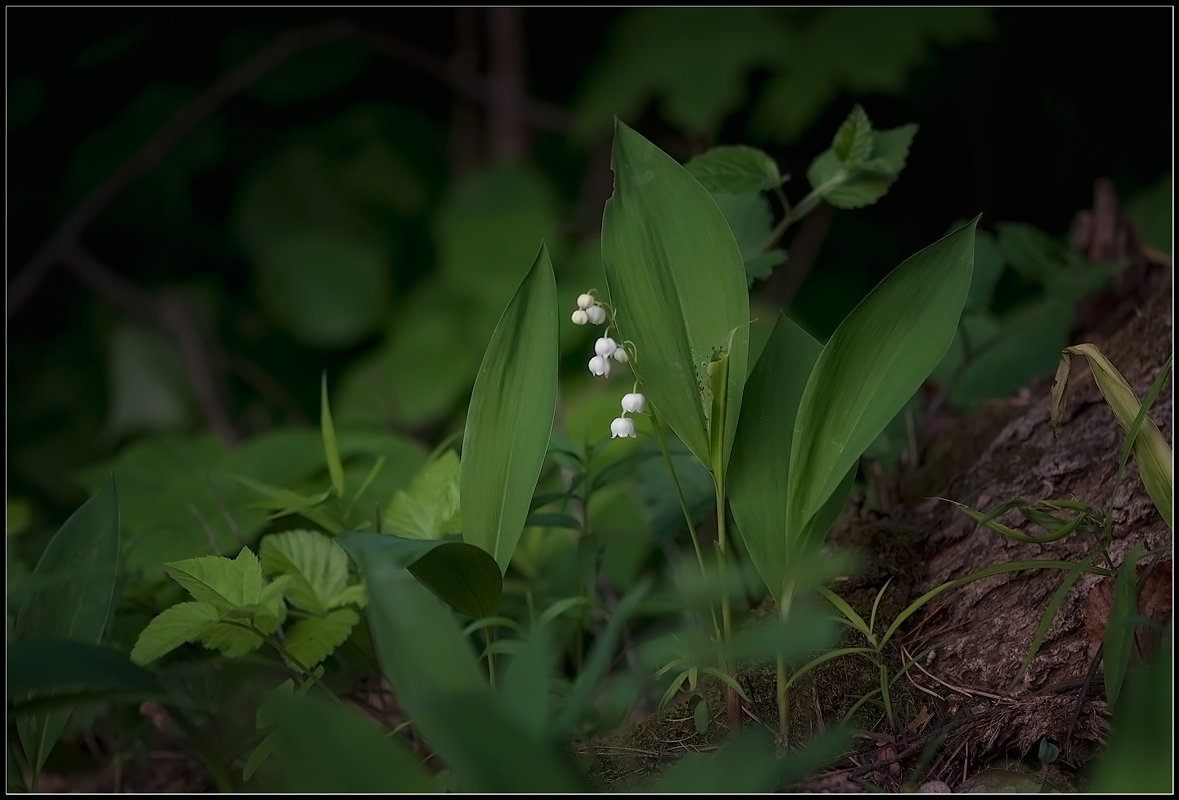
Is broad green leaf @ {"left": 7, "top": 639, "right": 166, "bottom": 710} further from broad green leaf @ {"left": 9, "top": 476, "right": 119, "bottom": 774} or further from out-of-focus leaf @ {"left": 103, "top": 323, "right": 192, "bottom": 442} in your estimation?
out-of-focus leaf @ {"left": 103, "top": 323, "right": 192, "bottom": 442}

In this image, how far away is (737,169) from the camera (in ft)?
2.46

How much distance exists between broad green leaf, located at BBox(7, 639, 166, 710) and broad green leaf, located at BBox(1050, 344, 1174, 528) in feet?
1.83

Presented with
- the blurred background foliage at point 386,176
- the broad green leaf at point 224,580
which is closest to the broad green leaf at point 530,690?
the broad green leaf at point 224,580

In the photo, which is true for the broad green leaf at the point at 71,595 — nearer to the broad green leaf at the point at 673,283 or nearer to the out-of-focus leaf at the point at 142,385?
the broad green leaf at the point at 673,283

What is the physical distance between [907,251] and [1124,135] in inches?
22.7

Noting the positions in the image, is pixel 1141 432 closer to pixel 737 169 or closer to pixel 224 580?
pixel 737 169

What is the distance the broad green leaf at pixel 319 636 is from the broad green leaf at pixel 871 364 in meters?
0.33

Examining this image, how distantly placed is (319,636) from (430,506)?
131 mm

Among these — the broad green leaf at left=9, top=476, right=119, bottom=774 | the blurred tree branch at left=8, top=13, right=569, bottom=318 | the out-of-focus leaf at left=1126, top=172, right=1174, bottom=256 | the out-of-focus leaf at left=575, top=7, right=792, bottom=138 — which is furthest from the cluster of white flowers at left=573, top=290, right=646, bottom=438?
the blurred tree branch at left=8, top=13, right=569, bottom=318

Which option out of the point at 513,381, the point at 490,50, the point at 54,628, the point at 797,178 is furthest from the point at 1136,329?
the point at 490,50

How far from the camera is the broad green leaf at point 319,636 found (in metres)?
0.59

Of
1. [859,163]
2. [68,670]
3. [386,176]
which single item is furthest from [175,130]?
[68,670]

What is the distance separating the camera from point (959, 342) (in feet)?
3.59

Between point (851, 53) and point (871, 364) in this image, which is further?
point (851, 53)
